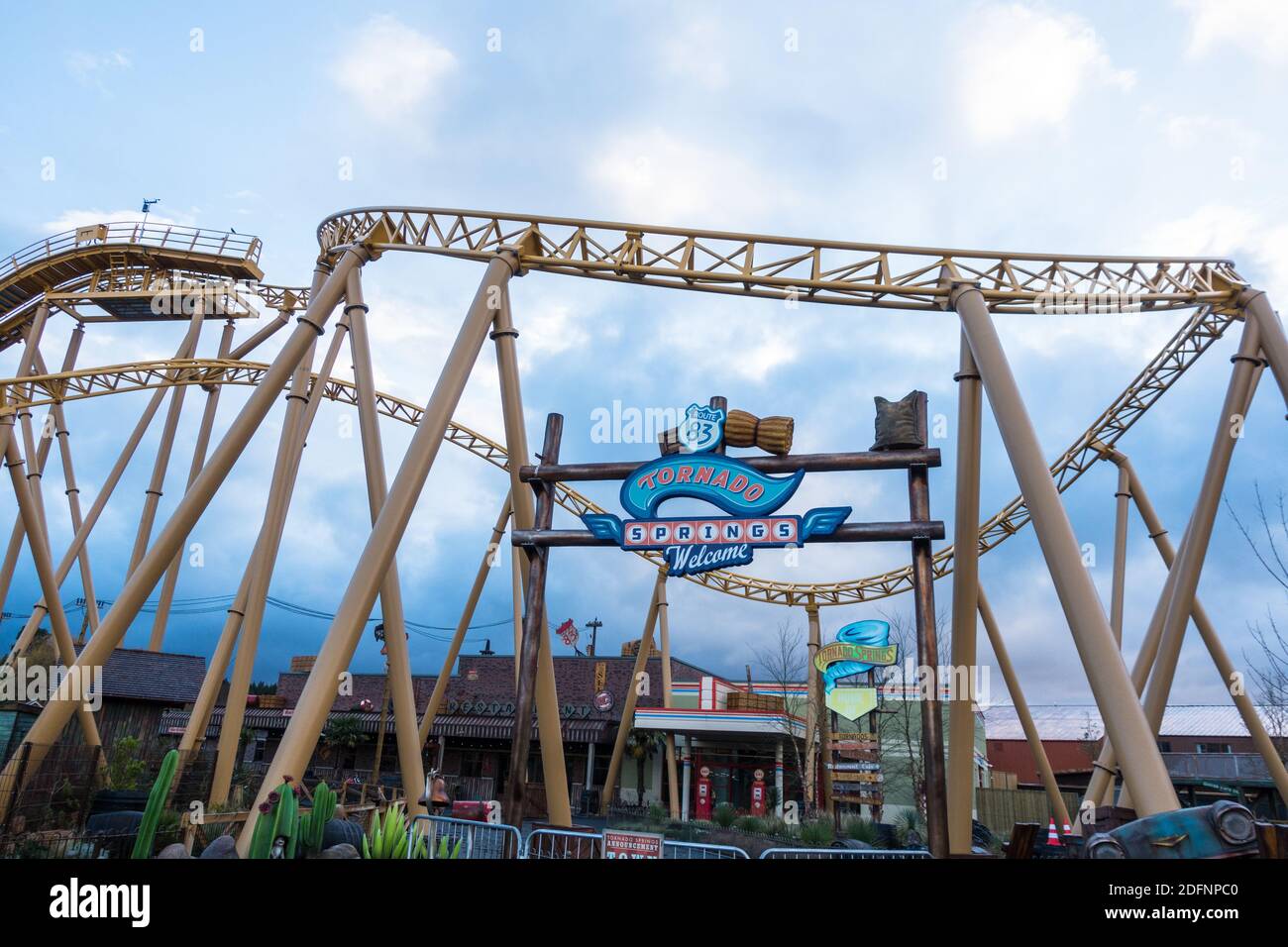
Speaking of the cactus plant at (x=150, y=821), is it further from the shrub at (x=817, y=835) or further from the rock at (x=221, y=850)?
the shrub at (x=817, y=835)

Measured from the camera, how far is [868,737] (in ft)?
86.0

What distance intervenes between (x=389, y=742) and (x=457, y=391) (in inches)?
1032

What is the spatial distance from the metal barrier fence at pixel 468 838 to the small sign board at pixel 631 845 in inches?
42.1

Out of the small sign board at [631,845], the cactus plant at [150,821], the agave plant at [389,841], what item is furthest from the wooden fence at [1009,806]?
the cactus plant at [150,821]

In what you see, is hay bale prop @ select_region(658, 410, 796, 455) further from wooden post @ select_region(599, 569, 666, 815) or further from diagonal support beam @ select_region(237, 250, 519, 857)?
wooden post @ select_region(599, 569, 666, 815)

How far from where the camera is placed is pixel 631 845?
7801 mm

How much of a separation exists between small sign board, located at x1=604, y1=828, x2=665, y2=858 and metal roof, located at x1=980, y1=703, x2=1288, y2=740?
31.6 metres

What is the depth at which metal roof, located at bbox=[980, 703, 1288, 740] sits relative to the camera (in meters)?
40.3

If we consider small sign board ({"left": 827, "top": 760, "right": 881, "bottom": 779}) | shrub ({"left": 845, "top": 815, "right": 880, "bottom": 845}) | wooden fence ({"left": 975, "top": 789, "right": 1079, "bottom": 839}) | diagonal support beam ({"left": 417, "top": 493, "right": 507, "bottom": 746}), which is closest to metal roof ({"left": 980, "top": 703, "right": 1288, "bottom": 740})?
wooden fence ({"left": 975, "top": 789, "right": 1079, "bottom": 839})

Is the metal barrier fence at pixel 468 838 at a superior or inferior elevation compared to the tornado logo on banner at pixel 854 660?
inferior

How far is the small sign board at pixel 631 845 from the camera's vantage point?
7.63 metres

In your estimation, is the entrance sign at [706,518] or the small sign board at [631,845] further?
the entrance sign at [706,518]
